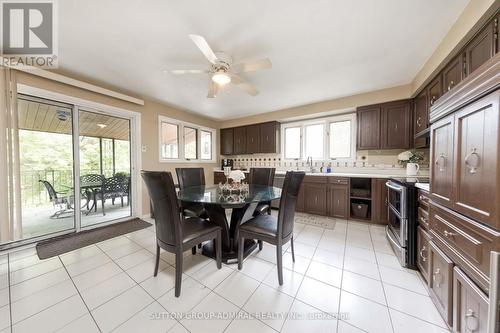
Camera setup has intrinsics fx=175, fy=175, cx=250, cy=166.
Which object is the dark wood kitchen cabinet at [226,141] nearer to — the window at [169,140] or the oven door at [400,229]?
the window at [169,140]

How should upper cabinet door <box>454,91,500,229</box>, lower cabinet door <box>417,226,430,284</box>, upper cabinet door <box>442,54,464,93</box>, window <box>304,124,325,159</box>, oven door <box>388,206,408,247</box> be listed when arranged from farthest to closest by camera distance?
window <box>304,124,325,159</box> < oven door <box>388,206,408,247</box> < upper cabinet door <box>442,54,464,93</box> < lower cabinet door <box>417,226,430,284</box> < upper cabinet door <box>454,91,500,229</box>

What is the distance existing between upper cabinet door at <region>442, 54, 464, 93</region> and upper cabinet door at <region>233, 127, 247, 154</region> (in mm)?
3660

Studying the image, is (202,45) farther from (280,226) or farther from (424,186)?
(424,186)

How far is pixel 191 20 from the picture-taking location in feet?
5.20

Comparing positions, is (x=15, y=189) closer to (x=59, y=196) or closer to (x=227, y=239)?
(x=59, y=196)

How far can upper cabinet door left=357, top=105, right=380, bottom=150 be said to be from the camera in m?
3.17

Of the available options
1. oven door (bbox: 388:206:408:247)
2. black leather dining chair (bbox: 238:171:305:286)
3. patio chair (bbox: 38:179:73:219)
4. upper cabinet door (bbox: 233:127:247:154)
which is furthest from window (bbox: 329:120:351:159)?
patio chair (bbox: 38:179:73:219)

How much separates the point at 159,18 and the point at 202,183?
2.25m

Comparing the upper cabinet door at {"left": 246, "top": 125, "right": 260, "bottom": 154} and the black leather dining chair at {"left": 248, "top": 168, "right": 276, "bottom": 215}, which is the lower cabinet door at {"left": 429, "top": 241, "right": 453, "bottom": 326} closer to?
the black leather dining chair at {"left": 248, "top": 168, "right": 276, "bottom": 215}

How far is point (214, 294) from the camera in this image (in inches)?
58.6

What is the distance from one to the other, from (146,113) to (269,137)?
2.74 metres

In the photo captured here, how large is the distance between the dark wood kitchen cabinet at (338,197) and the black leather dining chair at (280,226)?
196 cm

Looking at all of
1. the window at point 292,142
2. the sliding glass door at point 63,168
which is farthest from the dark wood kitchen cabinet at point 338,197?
the sliding glass door at point 63,168

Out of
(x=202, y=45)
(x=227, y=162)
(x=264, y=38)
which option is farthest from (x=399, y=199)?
(x=227, y=162)
